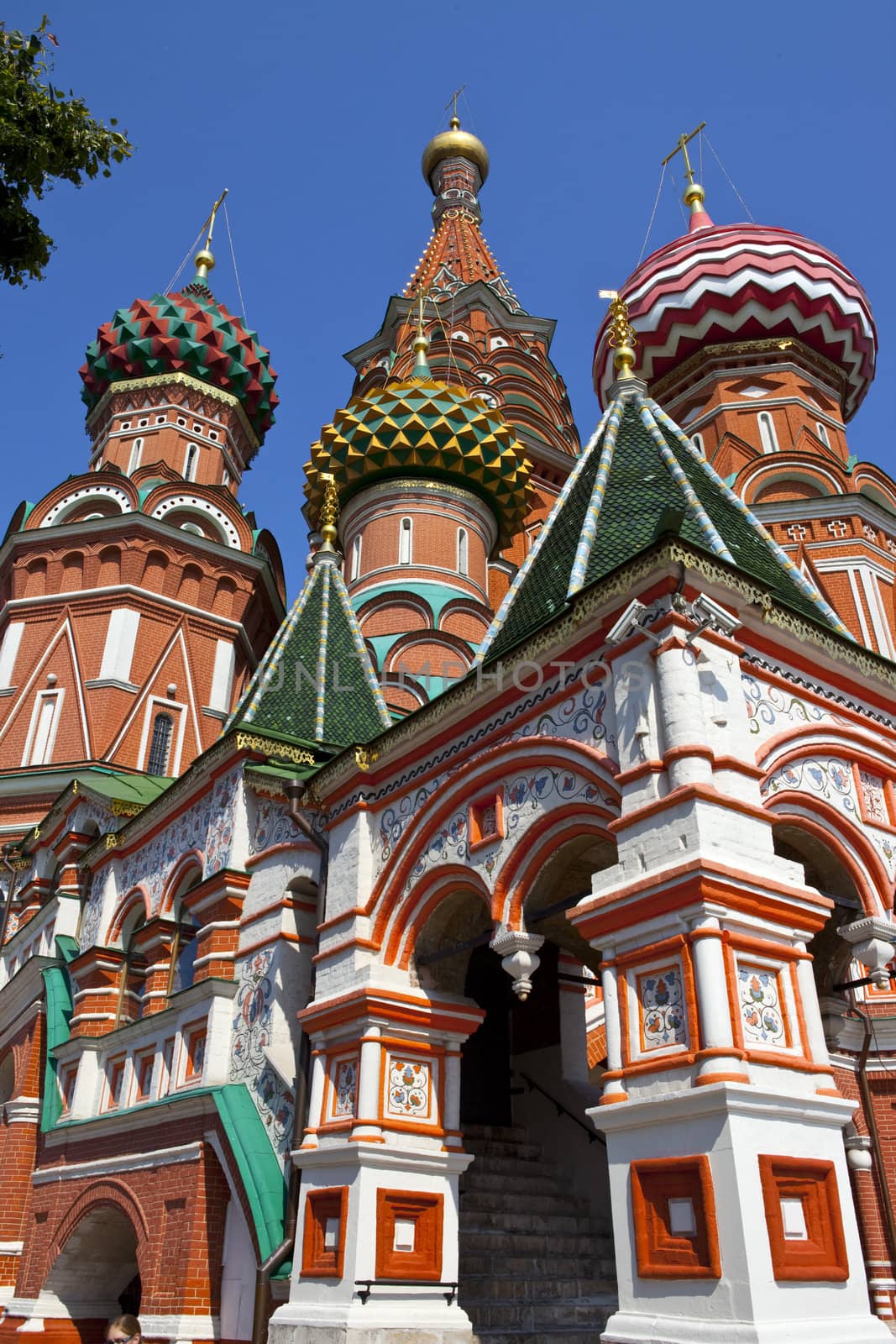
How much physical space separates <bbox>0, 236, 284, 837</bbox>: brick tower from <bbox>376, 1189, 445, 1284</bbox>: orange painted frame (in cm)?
1076

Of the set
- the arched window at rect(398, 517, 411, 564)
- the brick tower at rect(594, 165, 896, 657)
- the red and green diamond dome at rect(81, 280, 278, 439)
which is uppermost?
the red and green diamond dome at rect(81, 280, 278, 439)

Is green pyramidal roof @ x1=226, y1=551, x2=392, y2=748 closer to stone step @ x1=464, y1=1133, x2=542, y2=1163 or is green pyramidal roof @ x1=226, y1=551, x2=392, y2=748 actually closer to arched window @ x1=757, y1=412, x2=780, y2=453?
stone step @ x1=464, y1=1133, x2=542, y2=1163

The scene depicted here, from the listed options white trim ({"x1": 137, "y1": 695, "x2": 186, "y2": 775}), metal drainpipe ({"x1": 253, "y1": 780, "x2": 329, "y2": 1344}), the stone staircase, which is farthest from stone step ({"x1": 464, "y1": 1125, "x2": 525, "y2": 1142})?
white trim ({"x1": 137, "y1": 695, "x2": 186, "y2": 775})

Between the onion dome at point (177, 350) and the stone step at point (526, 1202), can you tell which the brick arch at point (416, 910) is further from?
the onion dome at point (177, 350)

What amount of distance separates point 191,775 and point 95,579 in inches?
381

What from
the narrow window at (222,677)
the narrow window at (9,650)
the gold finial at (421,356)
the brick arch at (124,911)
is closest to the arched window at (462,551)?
the gold finial at (421,356)

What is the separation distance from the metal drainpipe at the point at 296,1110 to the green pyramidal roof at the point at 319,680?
1.15m

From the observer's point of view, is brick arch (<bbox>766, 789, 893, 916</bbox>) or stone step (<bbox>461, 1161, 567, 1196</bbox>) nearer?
brick arch (<bbox>766, 789, 893, 916</bbox>)

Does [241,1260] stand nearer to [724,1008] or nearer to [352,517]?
[724,1008]

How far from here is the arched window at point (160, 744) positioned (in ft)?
54.3

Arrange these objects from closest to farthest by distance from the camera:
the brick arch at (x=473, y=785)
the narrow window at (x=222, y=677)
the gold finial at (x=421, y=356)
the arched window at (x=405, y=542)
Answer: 1. the brick arch at (x=473, y=785)
2. the arched window at (x=405, y=542)
3. the narrow window at (x=222, y=677)
4. the gold finial at (x=421, y=356)

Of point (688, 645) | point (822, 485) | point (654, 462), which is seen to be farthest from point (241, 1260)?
point (822, 485)

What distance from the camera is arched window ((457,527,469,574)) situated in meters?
16.4

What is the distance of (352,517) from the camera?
55.8 feet
